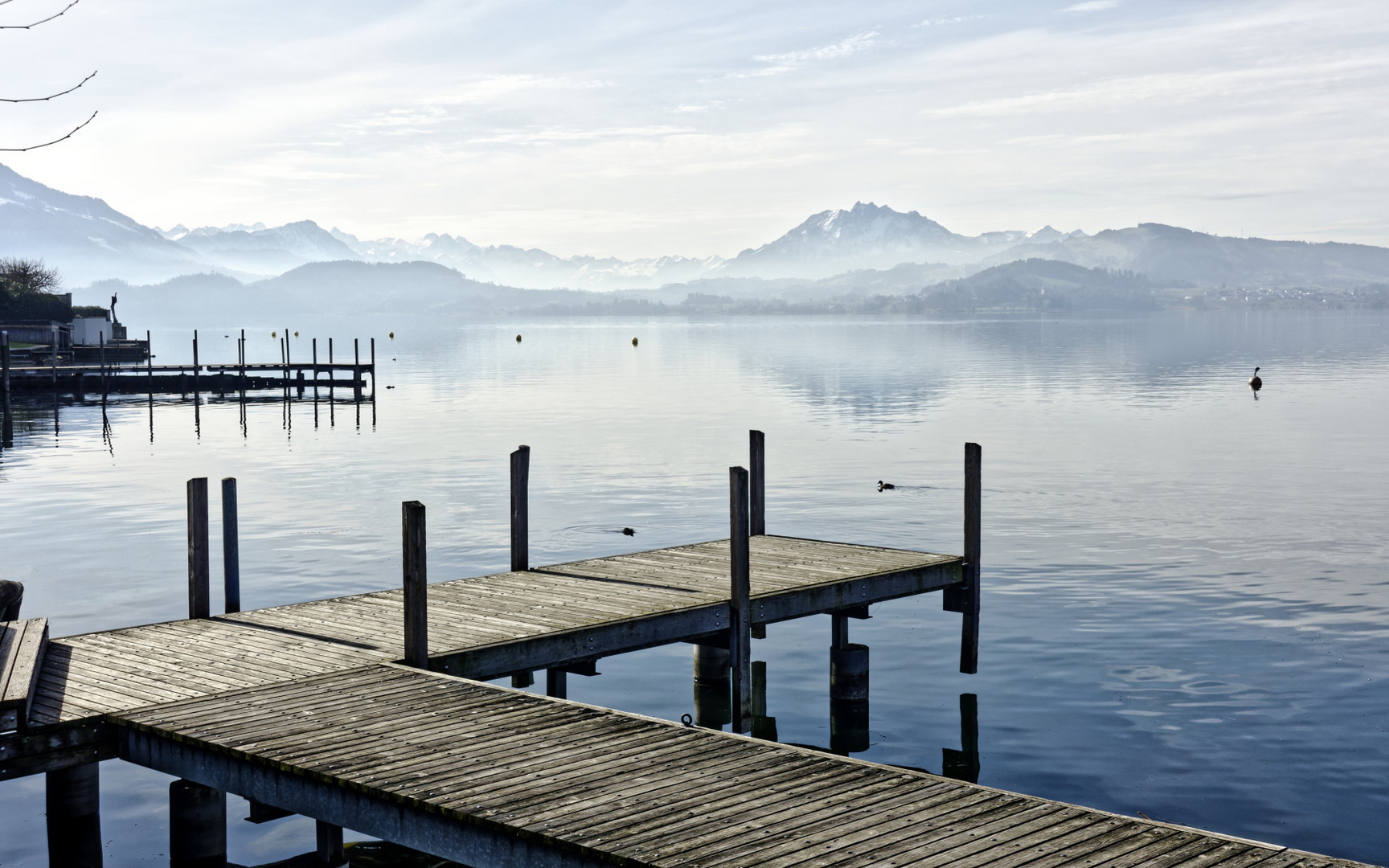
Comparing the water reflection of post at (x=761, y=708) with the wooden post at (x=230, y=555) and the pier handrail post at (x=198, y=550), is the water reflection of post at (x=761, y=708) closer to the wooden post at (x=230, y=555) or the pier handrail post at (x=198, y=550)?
the wooden post at (x=230, y=555)

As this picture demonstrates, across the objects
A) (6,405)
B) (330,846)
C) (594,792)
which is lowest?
(330,846)

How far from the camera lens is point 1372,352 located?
160 metres

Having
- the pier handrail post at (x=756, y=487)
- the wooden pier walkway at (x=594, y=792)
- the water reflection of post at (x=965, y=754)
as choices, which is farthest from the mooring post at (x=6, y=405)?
the wooden pier walkway at (x=594, y=792)

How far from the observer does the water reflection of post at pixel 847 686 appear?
20.3 m

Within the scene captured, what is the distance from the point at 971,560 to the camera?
858 inches

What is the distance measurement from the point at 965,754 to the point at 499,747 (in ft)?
30.0

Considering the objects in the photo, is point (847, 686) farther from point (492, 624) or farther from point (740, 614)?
point (492, 624)

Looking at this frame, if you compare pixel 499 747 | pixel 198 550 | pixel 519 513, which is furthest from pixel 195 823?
pixel 519 513

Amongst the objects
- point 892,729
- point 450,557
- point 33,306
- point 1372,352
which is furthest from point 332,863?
point 1372,352

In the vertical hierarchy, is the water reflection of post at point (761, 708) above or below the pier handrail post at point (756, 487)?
below

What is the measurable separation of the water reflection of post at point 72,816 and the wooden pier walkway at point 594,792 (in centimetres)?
183

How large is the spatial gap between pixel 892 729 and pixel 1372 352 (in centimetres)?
15995

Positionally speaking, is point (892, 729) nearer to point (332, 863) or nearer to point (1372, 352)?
point (332, 863)

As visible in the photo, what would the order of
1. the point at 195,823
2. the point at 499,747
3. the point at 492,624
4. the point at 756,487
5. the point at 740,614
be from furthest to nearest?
the point at 756,487 < the point at 740,614 < the point at 492,624 < the point at 195,823 < the point at 499,747
